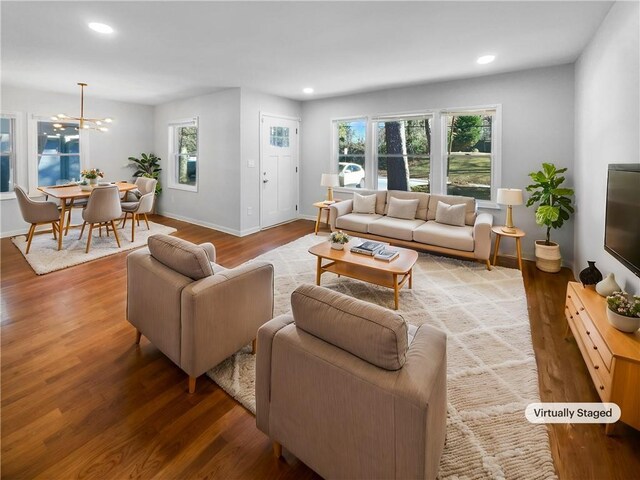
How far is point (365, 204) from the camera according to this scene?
557cm

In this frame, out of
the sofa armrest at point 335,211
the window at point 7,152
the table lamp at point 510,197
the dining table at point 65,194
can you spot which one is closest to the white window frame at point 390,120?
the sofa armrest at point 335,211

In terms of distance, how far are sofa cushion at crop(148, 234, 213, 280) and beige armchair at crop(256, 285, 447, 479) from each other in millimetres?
695

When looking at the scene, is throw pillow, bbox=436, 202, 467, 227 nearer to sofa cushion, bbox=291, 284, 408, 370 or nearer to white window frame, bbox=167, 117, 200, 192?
sofa cushion, bbox=291, 284, 408, 370

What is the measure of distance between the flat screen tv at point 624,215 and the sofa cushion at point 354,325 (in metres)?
1.70

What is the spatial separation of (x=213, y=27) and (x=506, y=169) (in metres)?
4.09

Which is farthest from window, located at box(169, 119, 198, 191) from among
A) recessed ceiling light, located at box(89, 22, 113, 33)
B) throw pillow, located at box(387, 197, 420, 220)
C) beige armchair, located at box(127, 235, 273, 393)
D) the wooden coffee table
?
beige armchair, located at box(127, 235, 273, 393)

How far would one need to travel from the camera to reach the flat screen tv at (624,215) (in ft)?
6.48

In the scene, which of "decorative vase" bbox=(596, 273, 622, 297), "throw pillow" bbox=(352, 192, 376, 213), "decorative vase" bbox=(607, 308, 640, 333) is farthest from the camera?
"throw pillow" bbox=(352, 192, 376, 213)

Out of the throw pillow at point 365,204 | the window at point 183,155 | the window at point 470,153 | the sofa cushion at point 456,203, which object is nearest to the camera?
the sofa cushion at point 456,203

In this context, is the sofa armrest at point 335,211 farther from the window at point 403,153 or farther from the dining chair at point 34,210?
the dining chair at point 34,210

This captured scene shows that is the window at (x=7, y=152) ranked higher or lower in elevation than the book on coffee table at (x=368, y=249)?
higher

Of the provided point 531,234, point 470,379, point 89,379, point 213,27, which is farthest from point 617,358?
point 213,27

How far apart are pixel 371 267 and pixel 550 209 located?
240 cm

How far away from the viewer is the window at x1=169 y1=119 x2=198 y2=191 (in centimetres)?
Result: 695
